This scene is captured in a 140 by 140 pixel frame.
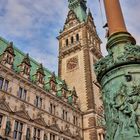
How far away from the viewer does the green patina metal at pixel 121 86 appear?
800cm

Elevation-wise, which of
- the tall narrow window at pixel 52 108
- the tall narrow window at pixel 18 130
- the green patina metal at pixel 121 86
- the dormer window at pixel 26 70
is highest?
the dormer window at pixel 26 70

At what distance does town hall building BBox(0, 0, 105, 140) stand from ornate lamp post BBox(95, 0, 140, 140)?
6.07 m

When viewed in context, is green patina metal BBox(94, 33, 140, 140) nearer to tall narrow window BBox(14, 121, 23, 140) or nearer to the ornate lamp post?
the ornate lamp post

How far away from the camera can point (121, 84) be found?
881cm

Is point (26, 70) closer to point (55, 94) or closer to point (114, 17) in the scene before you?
point (55, 94)

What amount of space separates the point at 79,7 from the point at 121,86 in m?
53.2

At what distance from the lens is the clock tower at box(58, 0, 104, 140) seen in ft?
120

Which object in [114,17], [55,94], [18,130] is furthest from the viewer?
[55,94]

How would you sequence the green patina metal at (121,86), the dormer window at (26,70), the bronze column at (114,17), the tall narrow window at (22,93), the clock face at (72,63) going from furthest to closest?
the clock face at (72,63) < the dormer window at (26,70) < the tall narrow window at (22,93) < the bronze column at (114,17) < the green patina metal at (121,86)

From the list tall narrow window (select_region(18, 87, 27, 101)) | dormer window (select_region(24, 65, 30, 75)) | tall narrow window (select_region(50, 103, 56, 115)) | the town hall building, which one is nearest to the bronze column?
the town hall building

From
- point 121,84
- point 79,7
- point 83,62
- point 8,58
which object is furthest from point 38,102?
point 79,7

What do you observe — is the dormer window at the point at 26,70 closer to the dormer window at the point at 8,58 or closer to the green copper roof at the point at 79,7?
the dormer window at the point at 8,58

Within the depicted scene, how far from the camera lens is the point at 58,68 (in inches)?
1891

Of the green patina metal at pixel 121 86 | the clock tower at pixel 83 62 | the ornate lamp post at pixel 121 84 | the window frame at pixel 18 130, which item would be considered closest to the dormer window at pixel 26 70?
the window frame at pixel 18 130
